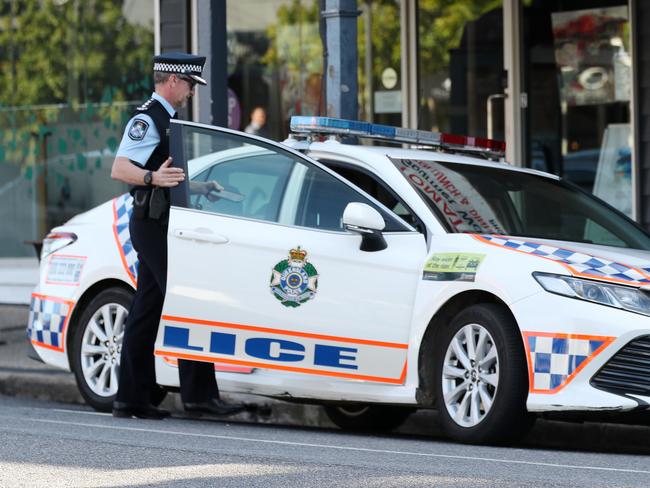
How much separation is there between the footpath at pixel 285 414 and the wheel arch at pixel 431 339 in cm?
111

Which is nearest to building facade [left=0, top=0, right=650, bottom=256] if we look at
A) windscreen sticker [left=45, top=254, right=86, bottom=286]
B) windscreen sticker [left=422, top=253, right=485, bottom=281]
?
windscreen sticker [left=45, top=254, right=86, bottom=286]

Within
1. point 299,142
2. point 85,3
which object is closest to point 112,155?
point 85,3

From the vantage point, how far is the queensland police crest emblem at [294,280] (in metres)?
7.02

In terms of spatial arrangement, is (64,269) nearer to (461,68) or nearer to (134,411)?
(134,411)

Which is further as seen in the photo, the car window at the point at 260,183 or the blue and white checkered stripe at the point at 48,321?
the blue and white checkered stripe at the point at 48,321

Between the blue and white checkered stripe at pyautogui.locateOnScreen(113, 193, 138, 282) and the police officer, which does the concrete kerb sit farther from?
the blue and white checkered stripe at pyautogui.locateOnScreen(113, 193, 138, 282)

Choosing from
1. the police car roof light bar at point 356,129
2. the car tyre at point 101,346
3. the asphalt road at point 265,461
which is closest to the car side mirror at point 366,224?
the police car roof light bar at point 356,129

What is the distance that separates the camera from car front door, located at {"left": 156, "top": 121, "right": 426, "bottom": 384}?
688cm

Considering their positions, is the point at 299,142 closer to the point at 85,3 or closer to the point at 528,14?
the point at 528,14

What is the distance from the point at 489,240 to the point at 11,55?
306 inches

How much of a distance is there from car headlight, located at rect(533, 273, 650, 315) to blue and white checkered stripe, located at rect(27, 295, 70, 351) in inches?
118

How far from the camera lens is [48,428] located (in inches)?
273

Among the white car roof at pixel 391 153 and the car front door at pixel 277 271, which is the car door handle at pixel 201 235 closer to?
the car front door at pixel 277 271

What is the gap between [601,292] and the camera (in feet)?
20.7
